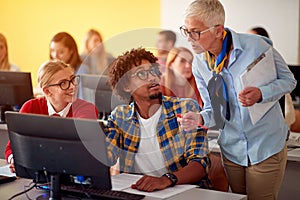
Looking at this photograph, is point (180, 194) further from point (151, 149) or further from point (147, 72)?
point (147, 72)

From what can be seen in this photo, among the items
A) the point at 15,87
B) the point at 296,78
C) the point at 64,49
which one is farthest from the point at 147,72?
the point at 64,49

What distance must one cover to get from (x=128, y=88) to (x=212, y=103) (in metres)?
0.40

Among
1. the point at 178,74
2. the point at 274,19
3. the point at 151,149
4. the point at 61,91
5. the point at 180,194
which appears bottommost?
the point at 180,194

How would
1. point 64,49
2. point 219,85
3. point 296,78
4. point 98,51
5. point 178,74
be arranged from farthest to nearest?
point 98,51 → point 64,49 → point 178,74 → point 296,78 → point 219,85

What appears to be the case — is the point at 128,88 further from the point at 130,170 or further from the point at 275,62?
the point at 275,62

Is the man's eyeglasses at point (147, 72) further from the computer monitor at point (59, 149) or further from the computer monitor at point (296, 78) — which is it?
the computer monitor at point (296, 78)

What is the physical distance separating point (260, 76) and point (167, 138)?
0.52m

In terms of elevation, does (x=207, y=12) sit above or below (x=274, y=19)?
above

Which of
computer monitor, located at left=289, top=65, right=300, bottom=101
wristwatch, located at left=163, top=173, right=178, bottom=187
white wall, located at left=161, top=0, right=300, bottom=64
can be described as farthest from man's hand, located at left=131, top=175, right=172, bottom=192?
white wall, located at left=161, top=0, right=300, bottom=64

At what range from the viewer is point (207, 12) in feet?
8.92

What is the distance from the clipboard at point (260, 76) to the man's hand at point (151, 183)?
0.48 m

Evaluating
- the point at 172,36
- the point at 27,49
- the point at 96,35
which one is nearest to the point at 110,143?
the point at 172,36

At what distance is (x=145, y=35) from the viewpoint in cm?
310

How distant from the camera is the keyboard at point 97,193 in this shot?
8.30 ft
